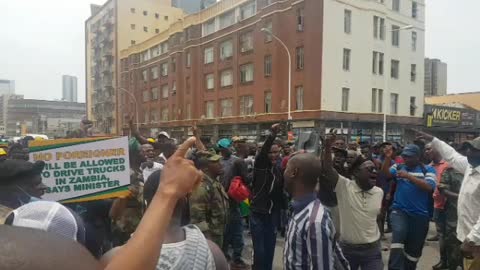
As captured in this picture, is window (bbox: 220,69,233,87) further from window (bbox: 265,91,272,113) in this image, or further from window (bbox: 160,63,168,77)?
window (bbox: 160,63,168,77)

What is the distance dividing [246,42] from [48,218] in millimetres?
37901

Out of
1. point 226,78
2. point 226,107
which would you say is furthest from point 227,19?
point 226,107

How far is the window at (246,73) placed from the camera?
38.0m

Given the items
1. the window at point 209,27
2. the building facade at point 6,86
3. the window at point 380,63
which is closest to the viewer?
the window at point 380,63

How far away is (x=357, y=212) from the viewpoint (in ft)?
13.8

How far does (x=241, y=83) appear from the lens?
3894 cm

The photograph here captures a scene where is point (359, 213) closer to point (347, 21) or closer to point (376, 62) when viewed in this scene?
point (347, 21)

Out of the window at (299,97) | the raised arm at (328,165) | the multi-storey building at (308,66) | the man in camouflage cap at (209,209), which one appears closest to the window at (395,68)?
the multi-storey building at (308,66)

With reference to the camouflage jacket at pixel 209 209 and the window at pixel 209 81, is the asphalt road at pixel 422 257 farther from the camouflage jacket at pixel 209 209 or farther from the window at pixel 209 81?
the window at pixel 209 81

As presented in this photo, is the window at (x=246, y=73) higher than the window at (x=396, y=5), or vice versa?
the window at (x=396, y=5)

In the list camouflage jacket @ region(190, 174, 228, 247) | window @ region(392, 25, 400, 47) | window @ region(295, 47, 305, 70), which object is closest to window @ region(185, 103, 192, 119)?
window @ region(295, 47, 305, 70)

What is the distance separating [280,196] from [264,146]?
898 mm

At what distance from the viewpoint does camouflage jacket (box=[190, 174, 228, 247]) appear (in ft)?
14.5

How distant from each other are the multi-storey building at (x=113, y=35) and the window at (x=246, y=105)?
111 feet
